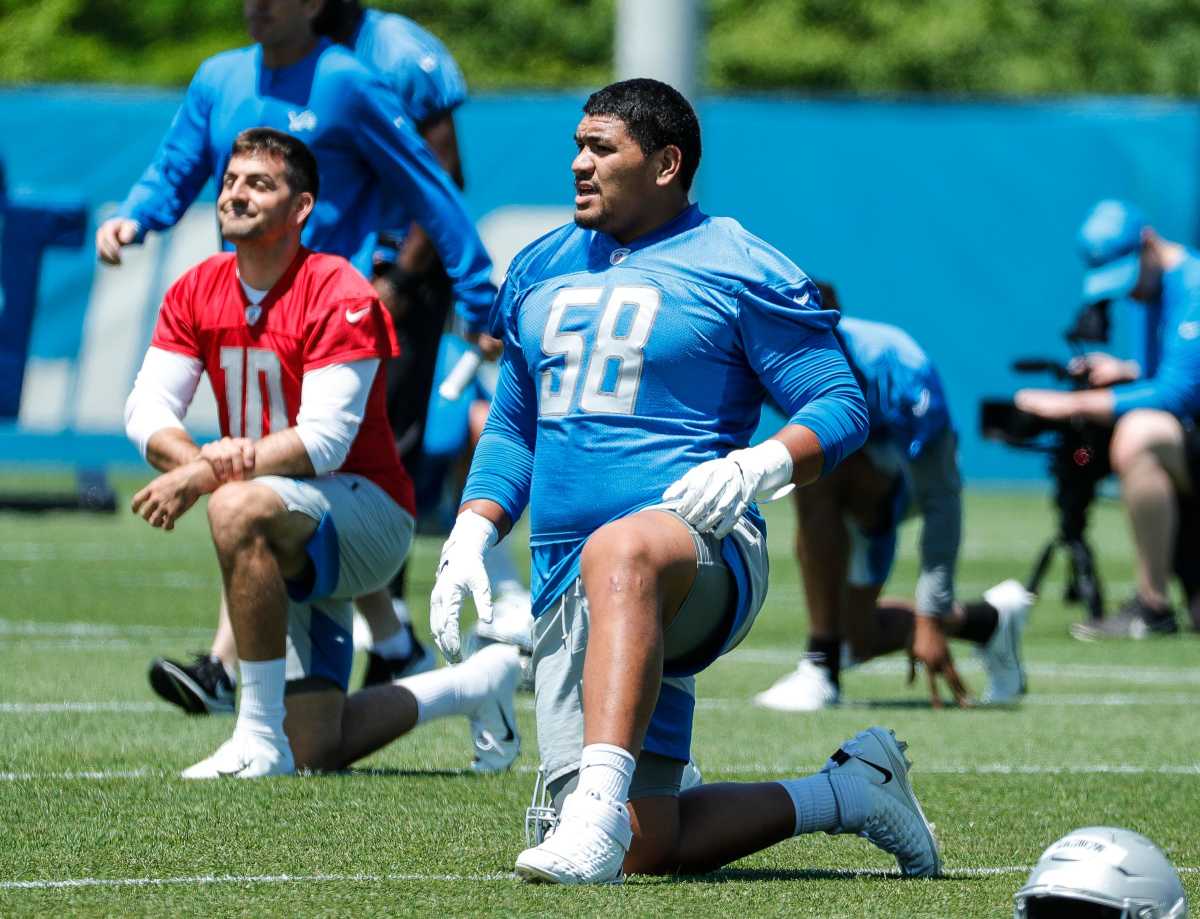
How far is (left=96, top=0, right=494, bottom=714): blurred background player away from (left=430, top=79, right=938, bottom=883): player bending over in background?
2.10 m

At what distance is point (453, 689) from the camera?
5.95 meters

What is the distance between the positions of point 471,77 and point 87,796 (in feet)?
104

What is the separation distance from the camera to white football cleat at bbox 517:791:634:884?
4.16 metres

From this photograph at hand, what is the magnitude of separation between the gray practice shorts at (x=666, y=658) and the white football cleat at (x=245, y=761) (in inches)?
47.9

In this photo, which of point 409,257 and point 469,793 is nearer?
point 469,793

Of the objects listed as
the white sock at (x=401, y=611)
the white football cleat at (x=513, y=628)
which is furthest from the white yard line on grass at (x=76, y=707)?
the white football cleat at (x=513, y=628)

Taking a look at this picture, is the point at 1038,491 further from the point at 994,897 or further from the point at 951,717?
the point at 994,897

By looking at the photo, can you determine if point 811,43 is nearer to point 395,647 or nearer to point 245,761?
point 395,647

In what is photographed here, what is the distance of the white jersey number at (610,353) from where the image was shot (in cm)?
456

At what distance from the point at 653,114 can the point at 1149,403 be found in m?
6.13

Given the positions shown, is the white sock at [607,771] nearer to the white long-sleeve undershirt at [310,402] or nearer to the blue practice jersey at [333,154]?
the white long-sleeve undershirt at [310,402]

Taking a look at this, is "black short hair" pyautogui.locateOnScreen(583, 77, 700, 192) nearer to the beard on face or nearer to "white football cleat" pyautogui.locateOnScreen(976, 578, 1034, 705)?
the beard on face

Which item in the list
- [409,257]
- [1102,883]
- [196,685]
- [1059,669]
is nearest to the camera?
[1102,883]

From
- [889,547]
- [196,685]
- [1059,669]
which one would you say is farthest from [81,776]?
[1059,669]
